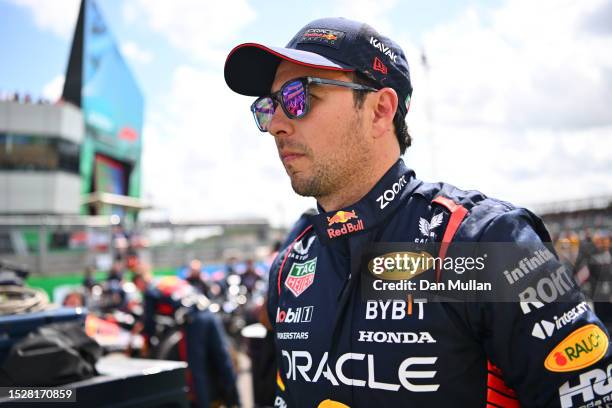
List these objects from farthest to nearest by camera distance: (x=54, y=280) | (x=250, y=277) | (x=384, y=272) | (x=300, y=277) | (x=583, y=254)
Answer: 1. (x=250, y=277)
2. (x=54, y=280)
3. (x=583, y=254)
4. (x=300, y=277)
5. (x=384, y=272)

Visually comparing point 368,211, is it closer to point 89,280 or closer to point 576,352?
point 576,352

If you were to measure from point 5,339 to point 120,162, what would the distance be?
32.6 meters

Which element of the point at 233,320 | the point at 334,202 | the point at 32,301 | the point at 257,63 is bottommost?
the point at 233,320

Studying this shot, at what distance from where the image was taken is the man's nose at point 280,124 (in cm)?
165

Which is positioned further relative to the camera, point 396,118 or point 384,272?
point 396,118

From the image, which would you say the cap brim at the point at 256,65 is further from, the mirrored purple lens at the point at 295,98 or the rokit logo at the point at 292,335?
the rokit logo at the point at 292,335

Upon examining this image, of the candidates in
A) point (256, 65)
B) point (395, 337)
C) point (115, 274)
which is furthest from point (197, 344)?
point (115, 274)

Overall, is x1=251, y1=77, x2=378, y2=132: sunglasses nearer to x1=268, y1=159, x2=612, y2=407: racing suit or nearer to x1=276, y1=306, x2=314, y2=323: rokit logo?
x1=268, y1=159, x2=612, y2=407: racing suit

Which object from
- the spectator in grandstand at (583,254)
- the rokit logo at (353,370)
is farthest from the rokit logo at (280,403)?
the spectator in grandstand at (583,254)

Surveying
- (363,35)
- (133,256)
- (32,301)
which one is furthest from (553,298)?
(133,256)

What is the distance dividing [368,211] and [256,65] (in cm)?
63

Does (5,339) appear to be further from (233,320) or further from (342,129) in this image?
(233,320)

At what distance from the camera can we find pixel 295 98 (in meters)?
1.61

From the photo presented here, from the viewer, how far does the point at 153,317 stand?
20.8ft
